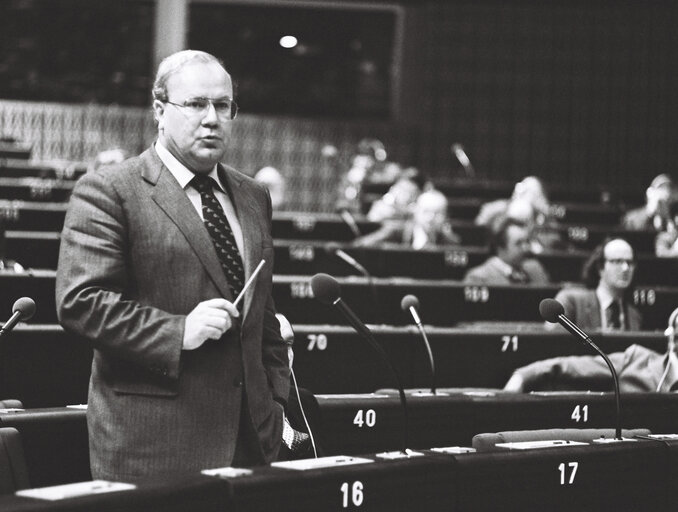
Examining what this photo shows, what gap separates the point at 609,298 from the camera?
241 inches

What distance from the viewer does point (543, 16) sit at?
13352 mm

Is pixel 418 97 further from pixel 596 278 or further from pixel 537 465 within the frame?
pixel 537 465

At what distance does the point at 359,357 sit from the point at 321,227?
13.2 ft

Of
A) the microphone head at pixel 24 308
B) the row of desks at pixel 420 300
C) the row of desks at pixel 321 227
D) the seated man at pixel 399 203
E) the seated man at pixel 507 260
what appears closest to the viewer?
the microphone head at pixel 24 308

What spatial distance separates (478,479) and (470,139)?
36.2ft

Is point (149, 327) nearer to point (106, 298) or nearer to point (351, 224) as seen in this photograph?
point (106, 298)

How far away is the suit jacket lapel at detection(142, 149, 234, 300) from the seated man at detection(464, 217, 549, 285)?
472 cm

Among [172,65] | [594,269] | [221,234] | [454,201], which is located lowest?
[221,234]

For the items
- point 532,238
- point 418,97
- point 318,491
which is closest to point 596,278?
point 532,238

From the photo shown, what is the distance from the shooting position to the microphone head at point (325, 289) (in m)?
2.71

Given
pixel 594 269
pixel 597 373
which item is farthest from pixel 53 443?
pixel 594 269

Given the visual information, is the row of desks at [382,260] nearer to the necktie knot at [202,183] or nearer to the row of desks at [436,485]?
the row of desks at [436,485]

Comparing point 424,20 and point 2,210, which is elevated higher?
point 424,20

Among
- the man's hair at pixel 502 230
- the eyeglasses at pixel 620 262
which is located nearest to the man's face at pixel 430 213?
the man's hair at pixel 502 230
